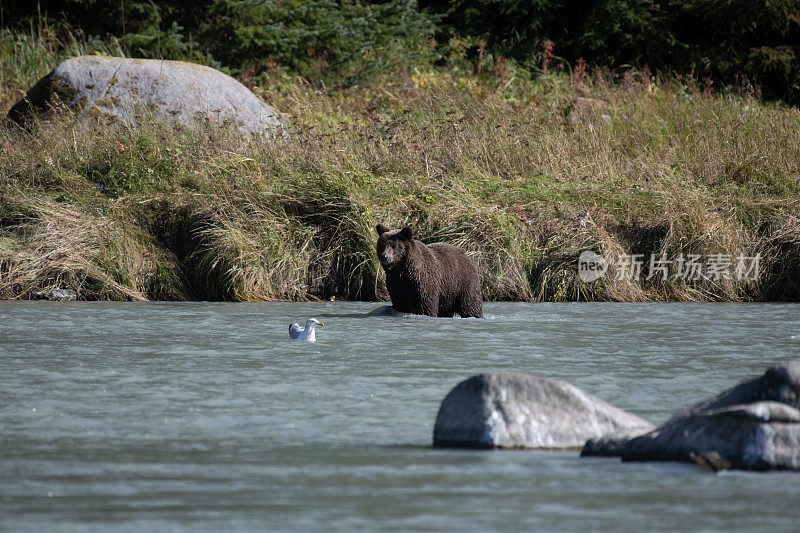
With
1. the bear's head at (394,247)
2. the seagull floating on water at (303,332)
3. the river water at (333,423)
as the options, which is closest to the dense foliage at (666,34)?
the bear's head at (394,247)

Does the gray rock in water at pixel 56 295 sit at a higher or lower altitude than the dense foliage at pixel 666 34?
lower

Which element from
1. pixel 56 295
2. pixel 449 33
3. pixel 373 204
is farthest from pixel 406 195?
pixel 449 33

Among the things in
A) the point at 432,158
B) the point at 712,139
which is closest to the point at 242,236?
the point at 432,158

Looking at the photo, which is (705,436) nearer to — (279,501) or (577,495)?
A: (577,495)

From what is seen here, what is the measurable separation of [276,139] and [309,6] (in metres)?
8.81

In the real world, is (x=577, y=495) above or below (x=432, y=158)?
below

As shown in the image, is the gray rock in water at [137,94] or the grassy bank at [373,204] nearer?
the grassy bank at [373,204]

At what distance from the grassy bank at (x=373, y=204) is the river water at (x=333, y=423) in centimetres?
242

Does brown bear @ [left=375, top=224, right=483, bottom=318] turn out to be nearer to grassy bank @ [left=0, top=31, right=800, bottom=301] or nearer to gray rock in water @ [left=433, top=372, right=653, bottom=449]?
grassy bank @ [left=0, top=31, right=800, bottom=301]

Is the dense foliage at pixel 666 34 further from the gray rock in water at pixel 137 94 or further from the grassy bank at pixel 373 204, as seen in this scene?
the gray rock in water at pixel 137 94

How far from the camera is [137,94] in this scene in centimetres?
1723

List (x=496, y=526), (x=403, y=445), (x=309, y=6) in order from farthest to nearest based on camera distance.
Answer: (x=309, y=6) → (x=403, y=445) → (x=496, y=526)

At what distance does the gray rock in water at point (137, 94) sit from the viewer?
17078 millimetres

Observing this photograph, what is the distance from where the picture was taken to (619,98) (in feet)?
63.7
